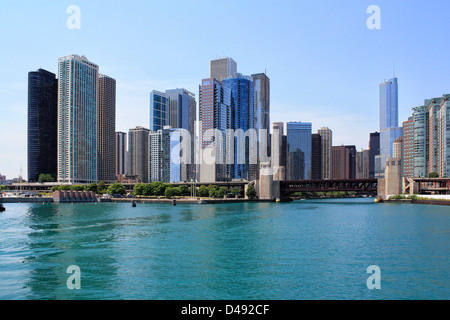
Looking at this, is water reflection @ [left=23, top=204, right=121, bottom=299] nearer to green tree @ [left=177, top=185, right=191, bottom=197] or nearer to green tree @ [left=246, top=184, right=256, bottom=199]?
green tree @ [left=177, top=185, right=191, bottom=197]

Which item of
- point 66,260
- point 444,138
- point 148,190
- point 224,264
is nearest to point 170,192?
point 148,190

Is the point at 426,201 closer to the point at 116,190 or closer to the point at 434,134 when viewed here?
the point at 434,134

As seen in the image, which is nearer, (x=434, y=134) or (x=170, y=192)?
(x=170, y=192)

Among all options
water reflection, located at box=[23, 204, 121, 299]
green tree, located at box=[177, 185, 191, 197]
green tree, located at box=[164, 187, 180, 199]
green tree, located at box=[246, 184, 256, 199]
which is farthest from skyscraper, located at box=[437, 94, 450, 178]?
water reflection, located at box=[23, 204, 121, 299]

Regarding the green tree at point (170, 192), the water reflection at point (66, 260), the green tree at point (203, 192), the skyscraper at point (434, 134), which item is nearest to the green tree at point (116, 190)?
the green tree at point (170, 192)

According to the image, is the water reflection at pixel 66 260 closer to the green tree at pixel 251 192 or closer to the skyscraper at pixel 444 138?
the green tree at pixel 251 192

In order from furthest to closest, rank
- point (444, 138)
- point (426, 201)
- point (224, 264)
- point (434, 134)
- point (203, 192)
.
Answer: point (434, 134)
point (444, 138)
point (203, 192)
point (426, 201)
point (224, 264)

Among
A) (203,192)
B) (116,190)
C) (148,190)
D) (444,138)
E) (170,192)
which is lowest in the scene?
(203,192)

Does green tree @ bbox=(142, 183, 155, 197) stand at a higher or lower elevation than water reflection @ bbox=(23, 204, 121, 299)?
lower

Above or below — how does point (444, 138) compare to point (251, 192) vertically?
above

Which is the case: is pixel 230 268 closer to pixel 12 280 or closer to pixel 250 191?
pixel 12 280

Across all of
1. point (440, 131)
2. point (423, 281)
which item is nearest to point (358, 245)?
point (423, 281)

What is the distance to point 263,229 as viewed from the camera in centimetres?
5469

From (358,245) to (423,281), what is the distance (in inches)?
556
